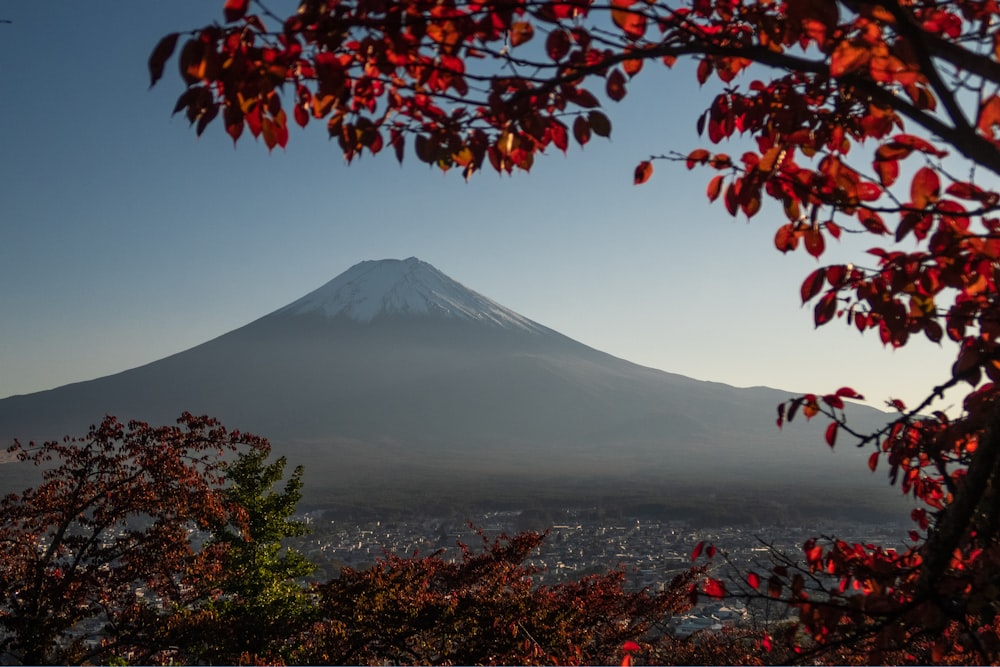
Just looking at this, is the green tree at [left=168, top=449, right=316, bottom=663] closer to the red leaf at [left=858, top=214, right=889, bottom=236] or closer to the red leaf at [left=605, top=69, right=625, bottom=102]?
the red leaf at [left=605, top=69, right=625, bottom=102]

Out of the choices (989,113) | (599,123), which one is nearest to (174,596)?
(599,123)

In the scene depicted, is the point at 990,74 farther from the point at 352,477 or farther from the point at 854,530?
the point at 352,477

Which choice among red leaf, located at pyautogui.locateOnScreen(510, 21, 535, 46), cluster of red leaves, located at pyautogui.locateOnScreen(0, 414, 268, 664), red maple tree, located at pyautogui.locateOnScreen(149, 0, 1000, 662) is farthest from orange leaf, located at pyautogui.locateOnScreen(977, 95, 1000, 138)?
cluster of red leaves, located at pyautogui.locateOnScreen(0, 414, 268, 664)

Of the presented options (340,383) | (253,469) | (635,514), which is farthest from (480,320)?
(253,469)

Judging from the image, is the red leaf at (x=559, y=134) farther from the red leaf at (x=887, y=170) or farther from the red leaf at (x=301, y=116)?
the red leaf at (x=887, y=170)

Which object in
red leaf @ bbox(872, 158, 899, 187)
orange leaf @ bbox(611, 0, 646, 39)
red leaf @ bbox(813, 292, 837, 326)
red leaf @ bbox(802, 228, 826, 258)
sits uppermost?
orange leaf @ bbox(611, 0, 646, 39)

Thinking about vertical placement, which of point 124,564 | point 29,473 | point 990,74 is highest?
point 990,74
